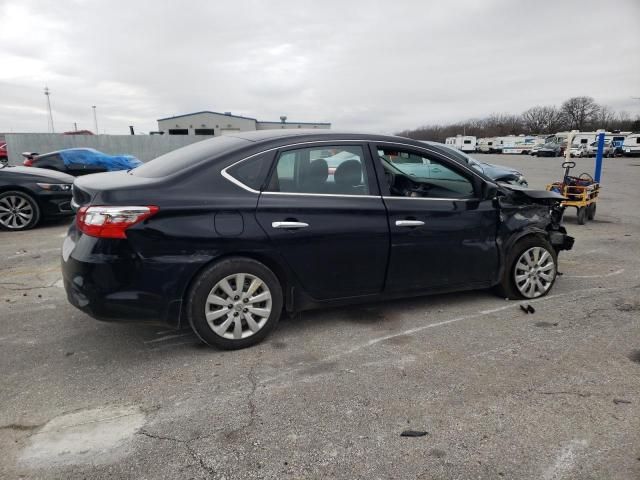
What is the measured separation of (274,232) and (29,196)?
6595mm

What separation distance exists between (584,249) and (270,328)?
555cm

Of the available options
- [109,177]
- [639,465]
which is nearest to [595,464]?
[639,465]

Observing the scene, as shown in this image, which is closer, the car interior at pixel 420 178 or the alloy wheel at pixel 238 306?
the alloy wheel at pixel 238 306

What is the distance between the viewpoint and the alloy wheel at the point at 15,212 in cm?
789

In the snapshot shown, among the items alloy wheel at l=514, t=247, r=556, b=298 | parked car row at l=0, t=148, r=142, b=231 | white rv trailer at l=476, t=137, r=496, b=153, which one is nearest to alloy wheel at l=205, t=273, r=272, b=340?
alloy wheel at l=514, t=247, r=556, b=298

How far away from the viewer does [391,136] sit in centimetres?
401

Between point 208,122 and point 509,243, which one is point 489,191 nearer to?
point 509,243

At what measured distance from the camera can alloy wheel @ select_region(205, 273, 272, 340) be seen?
3.31 meters

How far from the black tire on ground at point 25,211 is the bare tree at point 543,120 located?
108 metres

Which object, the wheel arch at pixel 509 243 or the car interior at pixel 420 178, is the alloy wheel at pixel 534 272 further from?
the car interior at pixel 420 178

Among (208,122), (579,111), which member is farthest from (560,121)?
(208,122)

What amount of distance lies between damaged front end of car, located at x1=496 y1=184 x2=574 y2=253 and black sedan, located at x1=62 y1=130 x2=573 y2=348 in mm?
25

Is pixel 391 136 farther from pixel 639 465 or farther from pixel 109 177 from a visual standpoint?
pixel 639 465

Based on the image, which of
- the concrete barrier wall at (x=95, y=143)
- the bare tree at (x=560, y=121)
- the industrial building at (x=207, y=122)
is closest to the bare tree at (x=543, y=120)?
the bare tree at (x=560, y=121)
